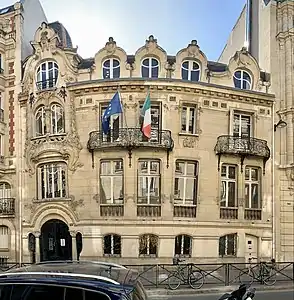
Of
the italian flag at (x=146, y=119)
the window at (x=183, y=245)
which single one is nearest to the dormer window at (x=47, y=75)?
the italian flag at (x=146, y=119)

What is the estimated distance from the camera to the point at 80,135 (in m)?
18.3

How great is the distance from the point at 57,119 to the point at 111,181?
3837 millimetres

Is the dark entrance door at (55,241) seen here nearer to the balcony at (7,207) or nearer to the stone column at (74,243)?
the stone column at (74,243)

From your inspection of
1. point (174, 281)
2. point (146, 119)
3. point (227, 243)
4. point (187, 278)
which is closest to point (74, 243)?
point (146, 119)

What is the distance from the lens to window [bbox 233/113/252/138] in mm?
18953

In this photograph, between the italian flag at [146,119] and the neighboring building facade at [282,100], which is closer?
the italian flag at [146,119]

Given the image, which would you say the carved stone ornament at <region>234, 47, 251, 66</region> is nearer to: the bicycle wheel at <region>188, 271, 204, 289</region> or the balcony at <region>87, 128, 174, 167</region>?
the balcony at <region>87, 128, 174, 167</region>

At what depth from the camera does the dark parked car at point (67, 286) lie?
318cm

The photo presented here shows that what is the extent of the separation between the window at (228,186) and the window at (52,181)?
6829 millimetres

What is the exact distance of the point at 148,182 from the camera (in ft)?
57.8

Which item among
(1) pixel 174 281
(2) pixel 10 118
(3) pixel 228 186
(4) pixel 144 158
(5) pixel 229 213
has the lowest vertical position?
(1) pixel 174 281

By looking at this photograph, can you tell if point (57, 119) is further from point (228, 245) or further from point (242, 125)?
point (228, 245)

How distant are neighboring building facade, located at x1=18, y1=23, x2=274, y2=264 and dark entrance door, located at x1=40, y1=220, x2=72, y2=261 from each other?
4cm

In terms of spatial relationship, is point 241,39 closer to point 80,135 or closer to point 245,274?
point 80,135
